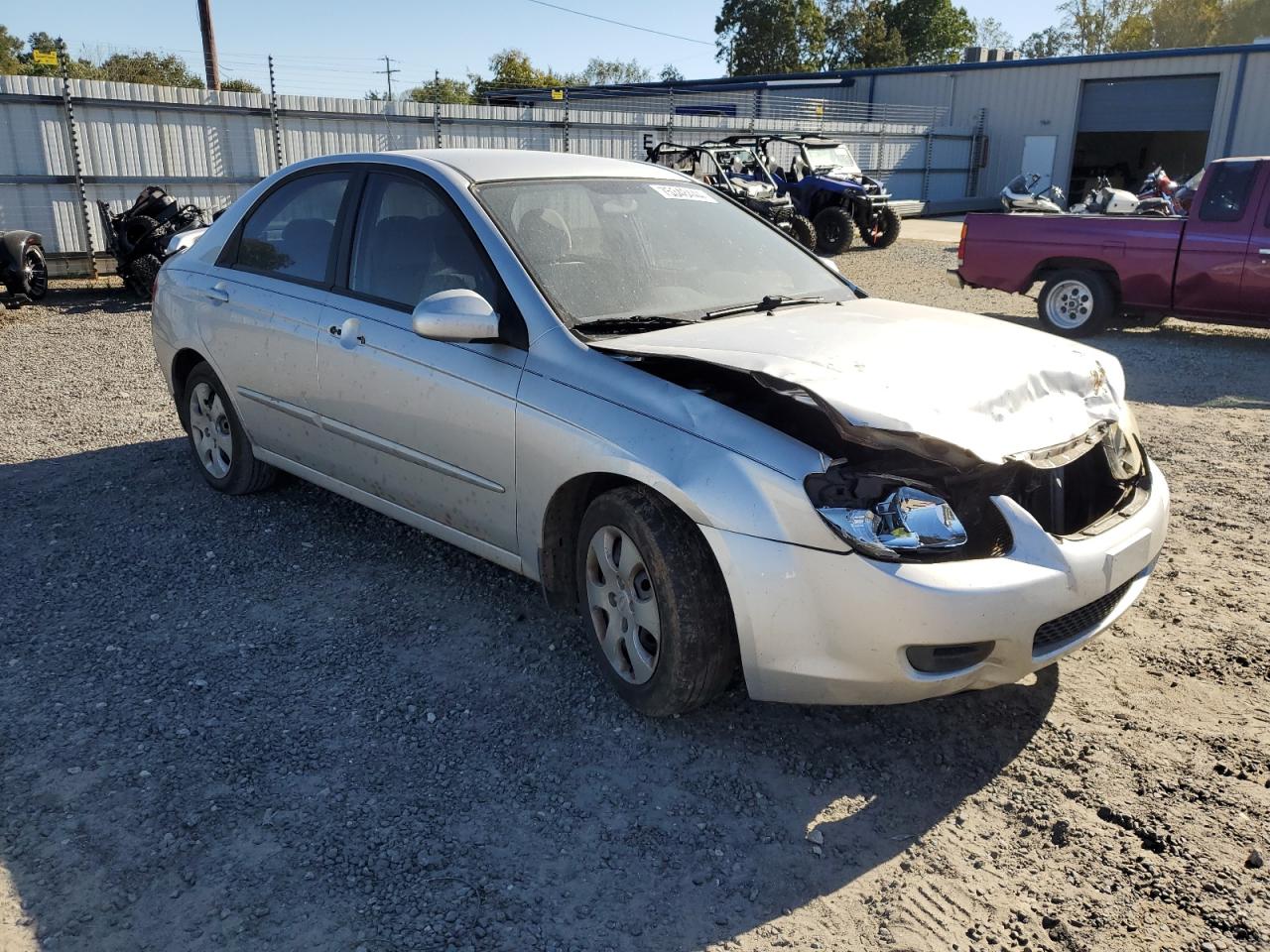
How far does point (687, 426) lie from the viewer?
304 centimetres

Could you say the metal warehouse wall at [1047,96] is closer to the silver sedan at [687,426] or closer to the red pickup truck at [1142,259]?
the red pickup truck at [1142,259]

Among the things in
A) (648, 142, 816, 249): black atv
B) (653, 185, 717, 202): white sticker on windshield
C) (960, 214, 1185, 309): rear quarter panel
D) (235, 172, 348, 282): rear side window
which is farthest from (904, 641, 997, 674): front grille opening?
(648, 142, 816, 249): black atv

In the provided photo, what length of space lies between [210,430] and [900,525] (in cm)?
392

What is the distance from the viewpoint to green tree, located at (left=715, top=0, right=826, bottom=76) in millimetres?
63406

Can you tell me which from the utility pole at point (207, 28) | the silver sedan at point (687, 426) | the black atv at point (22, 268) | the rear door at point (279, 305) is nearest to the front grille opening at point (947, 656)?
the silver sedan at point (687, 426)

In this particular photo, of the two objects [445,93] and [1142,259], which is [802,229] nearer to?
[1142,259]

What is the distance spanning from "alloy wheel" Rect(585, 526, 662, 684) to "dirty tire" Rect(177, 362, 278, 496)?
8.22 feet

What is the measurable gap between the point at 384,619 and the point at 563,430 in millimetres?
1276

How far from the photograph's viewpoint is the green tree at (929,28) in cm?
6425

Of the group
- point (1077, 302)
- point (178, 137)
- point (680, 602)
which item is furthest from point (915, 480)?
point (178, 137)

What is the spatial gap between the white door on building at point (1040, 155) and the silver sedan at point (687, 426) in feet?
107

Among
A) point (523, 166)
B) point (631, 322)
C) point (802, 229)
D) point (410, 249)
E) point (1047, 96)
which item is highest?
point (1047, 96)

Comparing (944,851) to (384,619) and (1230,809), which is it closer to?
(1230,809)

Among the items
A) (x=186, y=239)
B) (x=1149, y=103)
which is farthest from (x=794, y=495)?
(x=1149, y=103)
